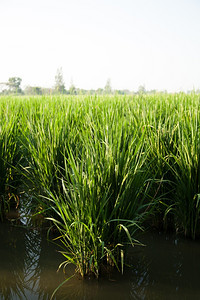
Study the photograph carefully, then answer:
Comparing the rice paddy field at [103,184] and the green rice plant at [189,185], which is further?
the green rice plant at [189,185]

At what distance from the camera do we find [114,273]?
6.77 ft

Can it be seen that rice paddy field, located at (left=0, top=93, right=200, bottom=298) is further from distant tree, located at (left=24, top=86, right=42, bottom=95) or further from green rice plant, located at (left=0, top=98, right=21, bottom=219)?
distant tree, located at (left=24, top=86, right=42, bottom=95)

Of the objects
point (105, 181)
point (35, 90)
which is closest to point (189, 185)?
point (105, 181)

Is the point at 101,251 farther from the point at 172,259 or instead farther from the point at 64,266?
the point at 172,259

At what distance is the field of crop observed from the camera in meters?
1.97

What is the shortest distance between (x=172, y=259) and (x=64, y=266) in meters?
0.71

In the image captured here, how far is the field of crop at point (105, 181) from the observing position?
1.97 metres

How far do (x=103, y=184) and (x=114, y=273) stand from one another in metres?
0.52

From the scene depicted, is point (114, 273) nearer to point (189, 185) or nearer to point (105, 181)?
point (105, 181)

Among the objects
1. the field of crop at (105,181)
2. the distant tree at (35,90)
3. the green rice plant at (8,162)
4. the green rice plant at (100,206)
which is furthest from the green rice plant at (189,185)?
the distant tree at (35,90)

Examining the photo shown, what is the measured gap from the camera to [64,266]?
81.2 inches

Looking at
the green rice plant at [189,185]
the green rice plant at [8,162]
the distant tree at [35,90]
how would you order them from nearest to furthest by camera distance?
the green rice plant at [189,185], the green rice plant at [8,162], the distant tree at [35,90]

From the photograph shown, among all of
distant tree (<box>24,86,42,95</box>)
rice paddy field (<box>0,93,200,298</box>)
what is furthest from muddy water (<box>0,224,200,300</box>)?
distant tree (<box>24,86,42,95</box>)

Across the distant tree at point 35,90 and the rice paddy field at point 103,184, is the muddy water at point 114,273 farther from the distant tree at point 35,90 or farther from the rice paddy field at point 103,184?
the distant tree at point 35,90
